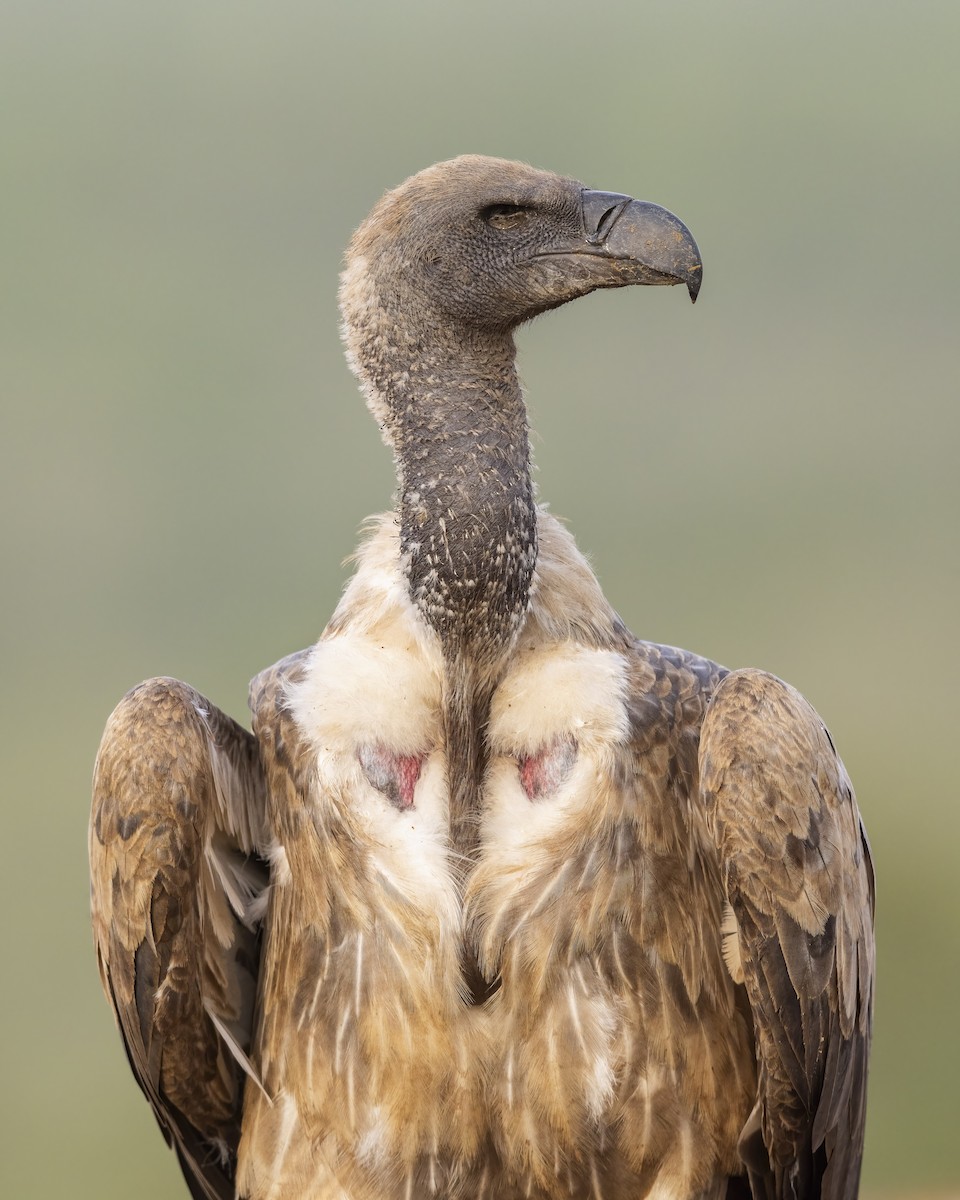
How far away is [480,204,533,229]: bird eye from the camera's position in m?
2.79

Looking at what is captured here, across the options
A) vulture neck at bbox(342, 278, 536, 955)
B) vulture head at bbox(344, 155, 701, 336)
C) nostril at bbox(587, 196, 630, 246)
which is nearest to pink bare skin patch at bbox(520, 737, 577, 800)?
vulture neck at bbox(342, 278, 536, 955)

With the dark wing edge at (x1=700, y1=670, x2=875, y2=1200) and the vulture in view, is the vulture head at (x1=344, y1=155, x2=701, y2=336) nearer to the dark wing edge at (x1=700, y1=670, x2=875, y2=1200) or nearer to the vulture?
the vulture

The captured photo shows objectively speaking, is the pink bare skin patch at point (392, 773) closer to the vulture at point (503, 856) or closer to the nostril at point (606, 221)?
the vulture at point (503, 856)

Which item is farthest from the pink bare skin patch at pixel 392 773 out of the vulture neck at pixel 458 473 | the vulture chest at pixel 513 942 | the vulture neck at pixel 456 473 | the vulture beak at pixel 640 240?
the vulture beak at pixel 640 240

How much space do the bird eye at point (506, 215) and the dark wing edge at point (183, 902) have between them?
3.34 ft

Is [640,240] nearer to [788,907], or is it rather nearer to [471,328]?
[471,328]

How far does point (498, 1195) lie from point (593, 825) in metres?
0.71

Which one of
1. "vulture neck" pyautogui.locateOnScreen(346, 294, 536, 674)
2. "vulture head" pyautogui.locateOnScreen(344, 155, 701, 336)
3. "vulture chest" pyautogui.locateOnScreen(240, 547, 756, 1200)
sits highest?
"vulture head" pyautogui.locateOnScreen(344, 155, 701, 336)

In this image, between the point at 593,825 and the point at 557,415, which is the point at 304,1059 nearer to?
the point at 593,825

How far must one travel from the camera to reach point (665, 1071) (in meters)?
2.95

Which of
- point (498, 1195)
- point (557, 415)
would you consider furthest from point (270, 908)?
point (557, 415)

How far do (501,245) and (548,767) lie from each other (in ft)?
2.95

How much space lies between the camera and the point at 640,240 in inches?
107

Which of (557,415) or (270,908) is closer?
(270,908)
